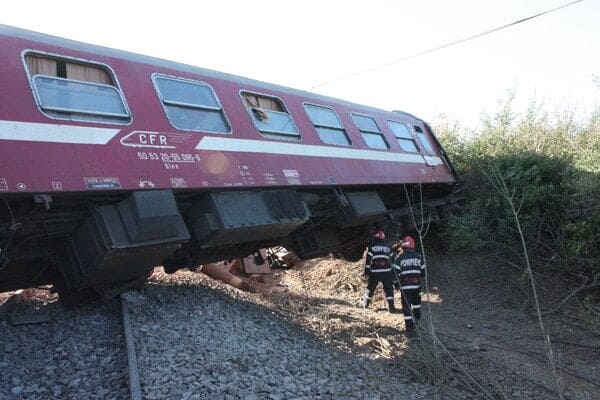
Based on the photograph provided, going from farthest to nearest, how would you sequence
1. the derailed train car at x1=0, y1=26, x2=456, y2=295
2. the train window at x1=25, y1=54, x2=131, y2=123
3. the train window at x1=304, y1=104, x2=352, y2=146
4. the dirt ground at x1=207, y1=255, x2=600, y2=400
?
the train window at x1=304, y1=104, x2=352, y2=146 < the dirt ground at x1=207, y1=255, x2=600, y2=400 < the train window at x1=25, y1=54, x2=131, y2=123 < the derailed train car at x1=0, y1=26, x2=456, y2=295

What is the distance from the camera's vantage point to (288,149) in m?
6.83

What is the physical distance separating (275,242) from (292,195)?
4.86ft

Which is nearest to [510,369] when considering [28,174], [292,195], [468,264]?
[292,195]

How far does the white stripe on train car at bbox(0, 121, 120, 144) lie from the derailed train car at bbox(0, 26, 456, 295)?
0.03 feet

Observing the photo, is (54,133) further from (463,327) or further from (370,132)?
(463,327)

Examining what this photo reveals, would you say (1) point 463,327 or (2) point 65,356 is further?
(1) point 463,327

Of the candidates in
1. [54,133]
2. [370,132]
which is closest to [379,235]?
[370,132]

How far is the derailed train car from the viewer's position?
4305 mm

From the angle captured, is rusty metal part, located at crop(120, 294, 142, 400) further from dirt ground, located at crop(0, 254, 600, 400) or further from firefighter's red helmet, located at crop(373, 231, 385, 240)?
firefighter's red helmet, located at crop(373, 231, 385, 240)

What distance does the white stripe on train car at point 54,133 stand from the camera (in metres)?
4.04

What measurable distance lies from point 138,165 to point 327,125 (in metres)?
3.88

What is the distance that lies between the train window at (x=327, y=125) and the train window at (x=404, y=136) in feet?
7.23

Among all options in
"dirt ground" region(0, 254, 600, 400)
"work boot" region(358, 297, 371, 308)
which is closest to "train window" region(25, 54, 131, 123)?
"dirt ground" region(0, 254, 600, 400)

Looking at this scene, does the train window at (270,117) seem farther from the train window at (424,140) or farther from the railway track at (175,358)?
the train window at (424,140)
